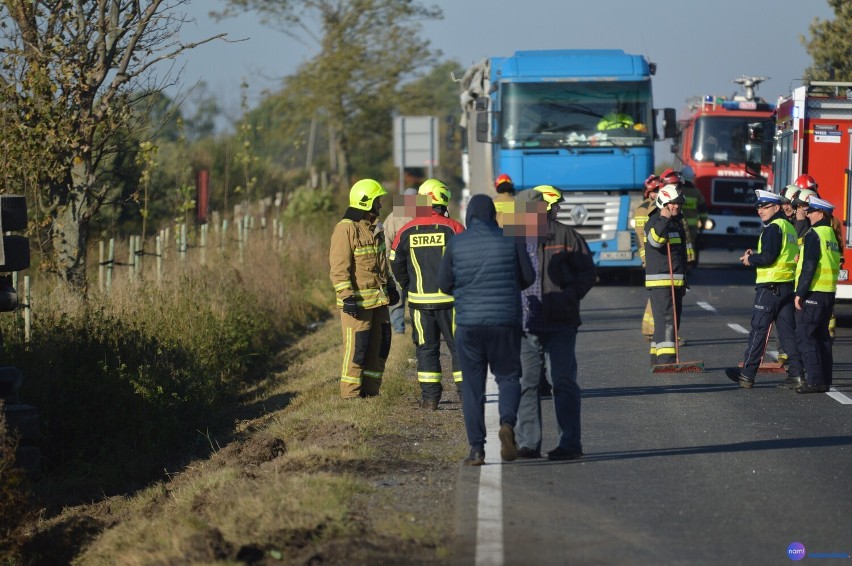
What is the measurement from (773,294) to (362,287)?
3.92 m

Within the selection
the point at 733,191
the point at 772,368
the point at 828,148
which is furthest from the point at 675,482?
the point at 733,191

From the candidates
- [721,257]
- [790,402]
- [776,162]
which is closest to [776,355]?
[790,402]

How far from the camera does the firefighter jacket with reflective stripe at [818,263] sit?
11.5 m

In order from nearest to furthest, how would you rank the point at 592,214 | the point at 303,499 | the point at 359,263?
the point at 303,499, the point at 359,263, the point at 592,214

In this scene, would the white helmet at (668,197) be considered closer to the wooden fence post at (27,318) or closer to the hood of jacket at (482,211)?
the hood of jacket at (482,211)

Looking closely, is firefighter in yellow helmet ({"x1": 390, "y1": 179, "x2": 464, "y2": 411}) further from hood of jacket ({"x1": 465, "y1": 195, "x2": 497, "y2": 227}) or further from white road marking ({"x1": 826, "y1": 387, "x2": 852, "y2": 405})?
white road marking ({"x1": 826, "y1": 387, "x2": 852, "y2": 405})

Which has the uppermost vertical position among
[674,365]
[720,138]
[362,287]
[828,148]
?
[720,138]

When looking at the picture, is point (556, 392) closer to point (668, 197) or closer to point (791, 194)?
point (668, 197)

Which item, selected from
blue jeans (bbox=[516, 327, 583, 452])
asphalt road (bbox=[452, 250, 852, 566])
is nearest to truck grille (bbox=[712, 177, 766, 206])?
asphalt road (bbox=[452, 250, 852, 566])

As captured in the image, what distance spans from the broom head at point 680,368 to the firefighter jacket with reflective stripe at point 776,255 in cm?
119

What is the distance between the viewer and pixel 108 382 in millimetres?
11664

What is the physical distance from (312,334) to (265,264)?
220 cm

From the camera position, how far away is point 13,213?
9477mm

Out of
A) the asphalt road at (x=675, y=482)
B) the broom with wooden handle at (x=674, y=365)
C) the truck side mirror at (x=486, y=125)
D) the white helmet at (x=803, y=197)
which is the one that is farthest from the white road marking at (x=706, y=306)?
the white helmet at (x=803, y=197)
